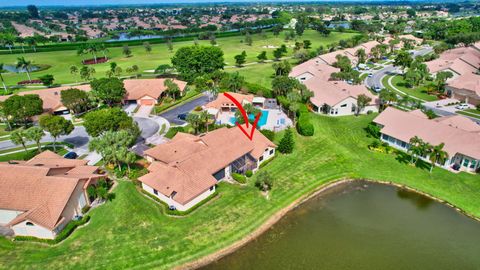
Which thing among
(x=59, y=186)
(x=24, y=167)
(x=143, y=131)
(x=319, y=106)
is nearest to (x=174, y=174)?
(x=59, y=186)

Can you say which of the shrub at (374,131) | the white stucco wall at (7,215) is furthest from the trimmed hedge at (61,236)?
the shrub at (374,131)

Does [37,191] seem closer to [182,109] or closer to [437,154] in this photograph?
[182,109]

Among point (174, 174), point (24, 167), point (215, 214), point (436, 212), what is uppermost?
point (24, 167)

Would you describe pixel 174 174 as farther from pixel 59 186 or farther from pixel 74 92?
pixel 74 92

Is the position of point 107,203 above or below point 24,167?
below

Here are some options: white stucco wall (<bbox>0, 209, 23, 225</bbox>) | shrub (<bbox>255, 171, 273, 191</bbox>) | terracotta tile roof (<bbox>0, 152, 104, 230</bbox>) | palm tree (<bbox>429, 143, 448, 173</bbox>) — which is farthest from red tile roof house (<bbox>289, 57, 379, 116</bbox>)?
white stucco wall (<bbox>0, 209, 23, 225</bbox>)

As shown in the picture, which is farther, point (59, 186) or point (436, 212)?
point (436, 212)

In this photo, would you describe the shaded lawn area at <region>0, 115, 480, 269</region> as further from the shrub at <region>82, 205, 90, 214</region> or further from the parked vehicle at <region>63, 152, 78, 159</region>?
the parked vehicle at <region>63, 152, 78, 159</region>
